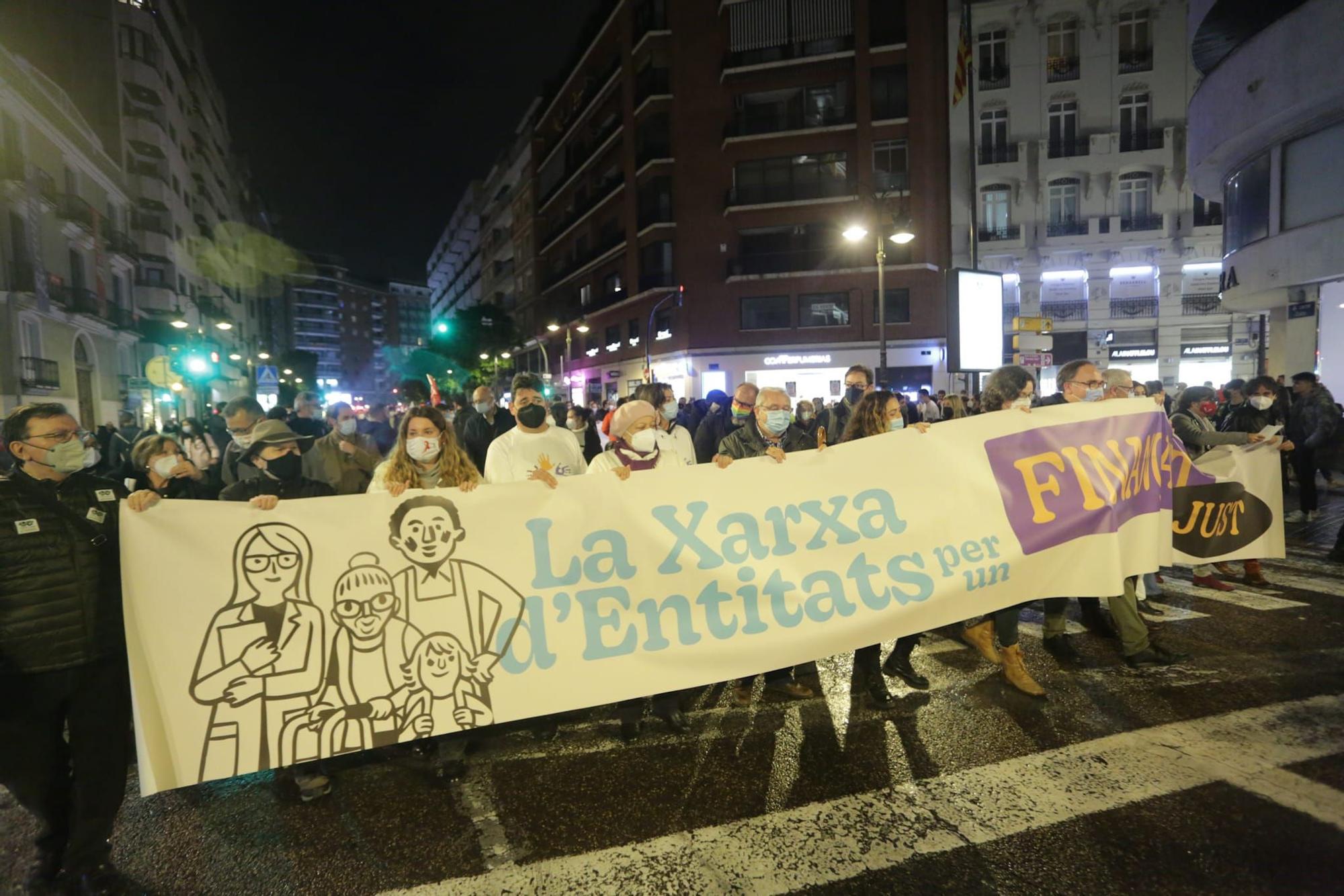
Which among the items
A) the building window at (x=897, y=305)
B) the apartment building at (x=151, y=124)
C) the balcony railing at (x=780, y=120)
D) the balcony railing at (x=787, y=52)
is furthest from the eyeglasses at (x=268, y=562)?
the balcony railing at (x=787, y=52)

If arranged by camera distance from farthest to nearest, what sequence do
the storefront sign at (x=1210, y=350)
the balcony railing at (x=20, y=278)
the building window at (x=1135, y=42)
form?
the storefront sign at (x=1210, y=350)
the building window at (x=1135, y=42)
the balcony railing at (x=20, y=278)

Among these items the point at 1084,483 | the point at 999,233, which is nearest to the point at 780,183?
the point at 999,233

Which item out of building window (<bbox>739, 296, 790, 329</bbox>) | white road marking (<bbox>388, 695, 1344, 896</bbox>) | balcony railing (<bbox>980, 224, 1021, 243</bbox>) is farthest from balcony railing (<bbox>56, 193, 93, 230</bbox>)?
balcony railing (<bbox>980, 224, 1021, 243</bbox>)

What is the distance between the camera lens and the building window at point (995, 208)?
108 feet

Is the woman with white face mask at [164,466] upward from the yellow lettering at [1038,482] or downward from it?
upward

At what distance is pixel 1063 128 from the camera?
106 ft

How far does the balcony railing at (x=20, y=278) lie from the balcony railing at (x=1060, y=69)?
133ft

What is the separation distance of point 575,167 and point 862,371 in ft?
145

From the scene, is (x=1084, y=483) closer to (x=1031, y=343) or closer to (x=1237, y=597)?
(x=1237, y=597)

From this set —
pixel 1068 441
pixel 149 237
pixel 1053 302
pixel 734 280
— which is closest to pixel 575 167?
pixel 734 280

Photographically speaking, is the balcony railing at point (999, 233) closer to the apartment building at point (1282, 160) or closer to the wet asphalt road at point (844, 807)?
the apartment building at point (1282, 160)

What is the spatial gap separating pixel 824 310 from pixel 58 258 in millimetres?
31381

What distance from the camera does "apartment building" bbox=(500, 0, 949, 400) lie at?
3231 cm

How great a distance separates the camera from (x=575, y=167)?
155 feet
